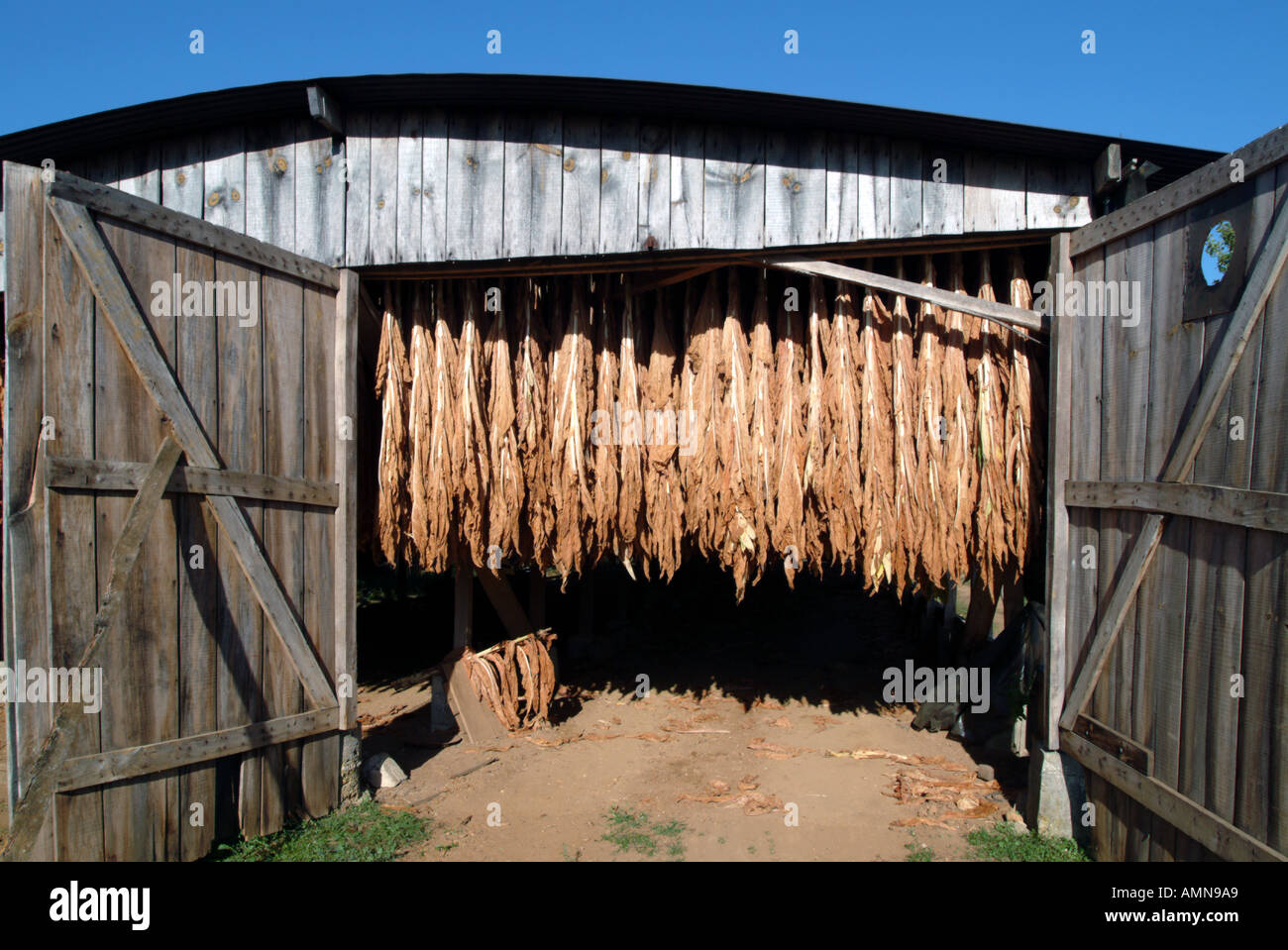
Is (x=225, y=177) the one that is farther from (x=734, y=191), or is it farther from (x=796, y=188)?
(x=796, y=188)

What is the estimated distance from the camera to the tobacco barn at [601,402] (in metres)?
3.42

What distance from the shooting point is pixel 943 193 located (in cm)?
490

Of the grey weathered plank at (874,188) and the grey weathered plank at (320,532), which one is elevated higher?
the grey weathered plank at (874,188)

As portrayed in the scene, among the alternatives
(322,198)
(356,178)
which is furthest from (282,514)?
(356,178)

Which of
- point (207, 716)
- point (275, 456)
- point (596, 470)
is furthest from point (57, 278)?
point (596, 470)

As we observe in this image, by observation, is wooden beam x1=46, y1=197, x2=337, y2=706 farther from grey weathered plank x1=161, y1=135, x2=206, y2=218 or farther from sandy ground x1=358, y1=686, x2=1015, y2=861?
grey weathered plank x1=161, y1=135, x2=206, y2=218

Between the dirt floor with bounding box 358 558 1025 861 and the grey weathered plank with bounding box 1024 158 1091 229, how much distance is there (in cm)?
385

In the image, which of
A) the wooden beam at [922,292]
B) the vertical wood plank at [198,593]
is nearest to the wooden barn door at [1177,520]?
the wooden beam at [922,292]

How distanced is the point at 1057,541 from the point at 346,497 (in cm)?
452

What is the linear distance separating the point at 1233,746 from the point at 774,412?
130 inches

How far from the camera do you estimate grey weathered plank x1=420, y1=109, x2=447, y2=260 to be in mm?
5148

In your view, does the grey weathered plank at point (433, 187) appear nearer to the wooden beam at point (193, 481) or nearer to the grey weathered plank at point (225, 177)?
the grey weathered plank at point (225, 177)

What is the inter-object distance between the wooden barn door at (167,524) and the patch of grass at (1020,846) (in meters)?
4.06
